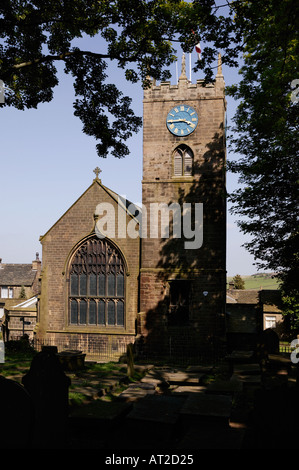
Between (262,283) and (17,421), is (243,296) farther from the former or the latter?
(262,283)

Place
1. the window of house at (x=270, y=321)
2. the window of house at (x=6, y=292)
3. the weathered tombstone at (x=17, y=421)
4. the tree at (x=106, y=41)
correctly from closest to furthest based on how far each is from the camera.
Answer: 1. the weathered tombstone at (x=17, y=421)
2. the tree at (x=106, y=41)
3. the window of house at (x=270, y=321)
4. the window of house at (x=6, y=292)

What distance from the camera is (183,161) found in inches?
839

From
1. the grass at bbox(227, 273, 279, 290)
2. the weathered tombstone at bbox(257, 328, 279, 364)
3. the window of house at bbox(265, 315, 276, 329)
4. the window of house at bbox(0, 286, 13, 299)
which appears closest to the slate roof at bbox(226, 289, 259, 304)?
the window of house at bbox(265, 315, 276, 329)

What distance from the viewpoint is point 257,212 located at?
17.4 meters

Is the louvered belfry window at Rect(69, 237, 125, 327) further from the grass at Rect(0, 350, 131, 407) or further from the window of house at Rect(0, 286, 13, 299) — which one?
the window of house at Rect(0, 286, 13, 299)

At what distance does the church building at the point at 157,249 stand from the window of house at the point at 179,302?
0.05 m

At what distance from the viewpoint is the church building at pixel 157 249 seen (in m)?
20.3

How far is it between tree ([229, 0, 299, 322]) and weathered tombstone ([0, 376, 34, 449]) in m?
12.8

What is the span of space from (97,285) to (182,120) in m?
9.88

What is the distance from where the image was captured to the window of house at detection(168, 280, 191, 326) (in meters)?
20.5

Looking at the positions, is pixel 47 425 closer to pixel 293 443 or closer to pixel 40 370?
pixel 40 370

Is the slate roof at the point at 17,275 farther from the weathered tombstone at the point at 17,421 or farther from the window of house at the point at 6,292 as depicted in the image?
the weathered tombstone at the point at 17,421

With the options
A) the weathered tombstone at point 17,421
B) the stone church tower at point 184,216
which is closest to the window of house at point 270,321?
the stone church tower at point 184,216
